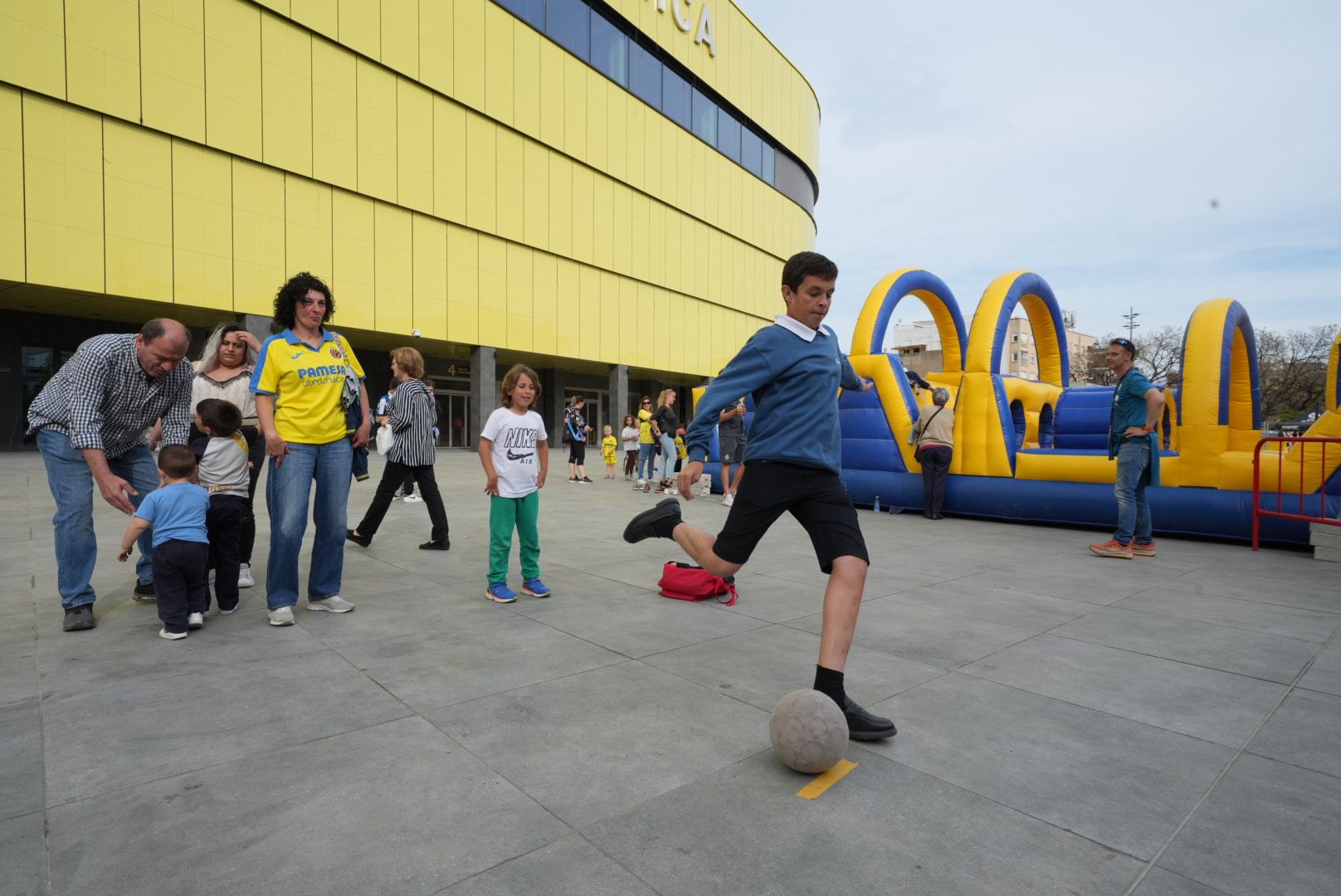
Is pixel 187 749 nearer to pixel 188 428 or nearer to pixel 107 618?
pixel 107 618

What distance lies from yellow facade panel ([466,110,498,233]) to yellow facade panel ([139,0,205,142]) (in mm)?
7657

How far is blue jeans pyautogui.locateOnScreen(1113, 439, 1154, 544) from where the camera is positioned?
6742mm

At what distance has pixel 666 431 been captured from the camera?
1255 centimetres

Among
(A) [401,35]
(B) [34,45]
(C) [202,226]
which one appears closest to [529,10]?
(A) [401,35]

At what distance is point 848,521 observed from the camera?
290 centimetres

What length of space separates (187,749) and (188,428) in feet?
8.55

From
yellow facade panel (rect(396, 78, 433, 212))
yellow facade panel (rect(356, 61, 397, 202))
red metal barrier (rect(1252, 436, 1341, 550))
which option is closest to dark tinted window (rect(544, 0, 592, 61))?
yellow facade panel (rect(396, 78, 433, 212))

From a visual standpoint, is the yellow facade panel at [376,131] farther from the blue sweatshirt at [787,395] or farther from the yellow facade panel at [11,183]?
the blue sweatshirt at [787,395]

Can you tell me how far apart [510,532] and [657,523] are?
1332mm

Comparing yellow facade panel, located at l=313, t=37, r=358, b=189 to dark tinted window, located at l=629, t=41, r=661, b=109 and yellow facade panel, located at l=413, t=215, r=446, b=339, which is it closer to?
yellow facade panel, located at l=413, t=215, r=446, b=339

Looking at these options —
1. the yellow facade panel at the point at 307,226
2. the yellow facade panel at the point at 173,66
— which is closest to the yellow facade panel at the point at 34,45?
the yellow facade panel at the point at 173,66

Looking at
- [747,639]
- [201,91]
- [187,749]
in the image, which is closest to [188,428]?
[187,749]

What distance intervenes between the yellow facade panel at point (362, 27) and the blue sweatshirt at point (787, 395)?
22482 mm

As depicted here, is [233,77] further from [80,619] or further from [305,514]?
[80,619]
